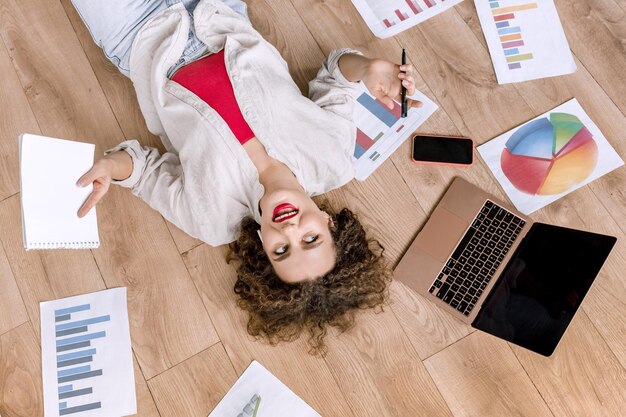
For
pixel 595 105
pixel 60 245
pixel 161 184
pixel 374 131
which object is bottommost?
pixel 595 105

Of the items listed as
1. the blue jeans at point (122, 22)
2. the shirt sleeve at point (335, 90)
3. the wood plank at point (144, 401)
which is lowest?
the wood plank at point (144, 401)

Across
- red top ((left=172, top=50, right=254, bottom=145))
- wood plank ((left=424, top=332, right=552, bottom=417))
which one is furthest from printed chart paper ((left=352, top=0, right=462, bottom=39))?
wood plank ((left=424, top=332, right=552, bottom=417))

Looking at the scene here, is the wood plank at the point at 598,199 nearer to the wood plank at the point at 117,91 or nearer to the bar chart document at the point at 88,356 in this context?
the wood plank at the point at 117,91

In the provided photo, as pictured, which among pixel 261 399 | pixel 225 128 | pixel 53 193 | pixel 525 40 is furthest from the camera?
pixel 525 40

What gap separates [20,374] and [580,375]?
3.90 feet

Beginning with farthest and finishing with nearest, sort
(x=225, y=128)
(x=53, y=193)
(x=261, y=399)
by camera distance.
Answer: (x=261, y=399) < (x=225, y=128) < (x=53, y=193)

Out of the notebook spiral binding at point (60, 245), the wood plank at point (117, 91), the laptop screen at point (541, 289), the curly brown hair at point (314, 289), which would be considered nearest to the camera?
the notebook spiral binding at point (60, 245)

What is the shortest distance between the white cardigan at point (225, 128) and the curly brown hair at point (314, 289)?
3.3 inches

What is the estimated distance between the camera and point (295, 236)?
901mm

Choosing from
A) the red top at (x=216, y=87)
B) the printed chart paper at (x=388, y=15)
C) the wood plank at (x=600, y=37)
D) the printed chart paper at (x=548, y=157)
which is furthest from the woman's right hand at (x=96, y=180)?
the wood plank at (x=600, y=37)

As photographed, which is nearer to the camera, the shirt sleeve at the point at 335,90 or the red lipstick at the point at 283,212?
the red lipstick at the point at 283,212

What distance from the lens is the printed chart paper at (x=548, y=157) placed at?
1.18 metres

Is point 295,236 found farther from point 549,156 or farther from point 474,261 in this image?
point 549,156

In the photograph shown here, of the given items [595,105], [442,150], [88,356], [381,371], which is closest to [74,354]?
[88,356]
